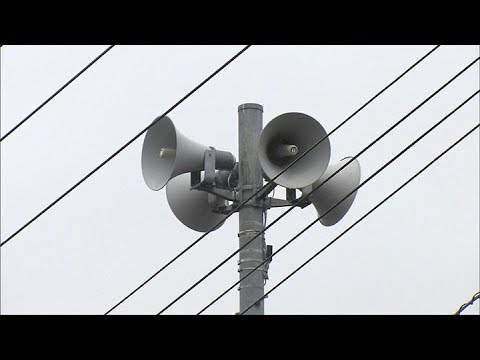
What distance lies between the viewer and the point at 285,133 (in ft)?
35.9

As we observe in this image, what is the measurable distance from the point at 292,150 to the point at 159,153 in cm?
124

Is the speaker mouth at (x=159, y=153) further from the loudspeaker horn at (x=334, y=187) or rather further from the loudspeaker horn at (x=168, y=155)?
the loudspeaker horn at (x=334, y=187)

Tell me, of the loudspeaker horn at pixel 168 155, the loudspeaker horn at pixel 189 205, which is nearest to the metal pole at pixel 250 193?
the loudspeaker horn at pixel 168 155

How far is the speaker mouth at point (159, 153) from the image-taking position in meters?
11.0

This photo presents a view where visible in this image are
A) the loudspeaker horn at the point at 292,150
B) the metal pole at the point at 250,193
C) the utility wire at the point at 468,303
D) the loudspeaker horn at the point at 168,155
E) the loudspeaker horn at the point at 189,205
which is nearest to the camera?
the utility wire at the point at 468,303

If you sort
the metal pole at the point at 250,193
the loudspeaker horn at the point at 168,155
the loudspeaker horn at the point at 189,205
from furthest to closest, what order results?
the loudspeaker horn at the point at 189,205 → the loudspeaker horn at the point at 168,155 → the metal pole at the point at 250,193

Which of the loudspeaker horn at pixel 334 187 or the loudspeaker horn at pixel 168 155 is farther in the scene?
the loudspeaker horn at pixel 334 187

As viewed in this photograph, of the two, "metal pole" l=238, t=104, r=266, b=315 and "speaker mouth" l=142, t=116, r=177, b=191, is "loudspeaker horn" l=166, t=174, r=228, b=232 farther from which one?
"speaker mouth" l=142, t=116, r=177, b=191

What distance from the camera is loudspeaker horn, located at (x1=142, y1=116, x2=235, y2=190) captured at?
1098 cm
